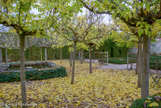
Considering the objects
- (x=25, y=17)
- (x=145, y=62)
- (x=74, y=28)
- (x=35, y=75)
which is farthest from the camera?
(x=35, y=75)

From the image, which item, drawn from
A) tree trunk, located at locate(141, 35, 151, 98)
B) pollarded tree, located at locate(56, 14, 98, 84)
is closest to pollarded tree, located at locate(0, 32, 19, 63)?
pollarded tree, located at locate(56, 14, 98, 84)

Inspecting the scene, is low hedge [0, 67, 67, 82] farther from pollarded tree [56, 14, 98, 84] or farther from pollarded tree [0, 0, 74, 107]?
pollarded tree [0, 0, 74, 107]

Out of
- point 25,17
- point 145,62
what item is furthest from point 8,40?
point 145,62

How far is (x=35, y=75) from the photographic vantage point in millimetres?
6543

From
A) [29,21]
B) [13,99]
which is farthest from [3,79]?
[29,21]

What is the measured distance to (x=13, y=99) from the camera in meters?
3.69

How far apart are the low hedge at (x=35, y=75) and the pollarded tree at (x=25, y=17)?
11.8ft

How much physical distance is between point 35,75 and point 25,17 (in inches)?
168

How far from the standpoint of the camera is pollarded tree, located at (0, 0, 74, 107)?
108 inches

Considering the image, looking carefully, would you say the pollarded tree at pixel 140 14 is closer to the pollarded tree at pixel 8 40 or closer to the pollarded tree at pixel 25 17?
the pollarded tree at pixel 25 17

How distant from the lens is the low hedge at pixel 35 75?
6169 mm

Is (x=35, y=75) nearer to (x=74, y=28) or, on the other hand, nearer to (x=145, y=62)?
(x=74, y=28)

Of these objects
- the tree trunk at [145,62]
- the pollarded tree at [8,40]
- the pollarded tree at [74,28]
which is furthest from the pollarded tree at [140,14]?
the pollarded tree at [8,40]

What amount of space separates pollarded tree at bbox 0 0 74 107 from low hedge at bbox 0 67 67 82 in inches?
142
